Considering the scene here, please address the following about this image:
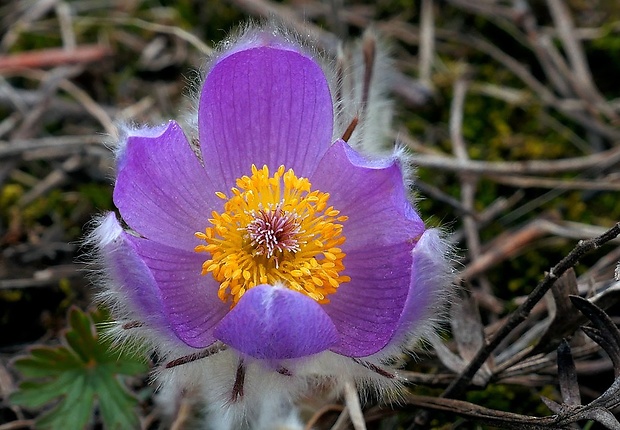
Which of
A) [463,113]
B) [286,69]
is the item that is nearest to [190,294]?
[286,69]

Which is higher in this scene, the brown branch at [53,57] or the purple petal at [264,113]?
the brown branch at [53,57]

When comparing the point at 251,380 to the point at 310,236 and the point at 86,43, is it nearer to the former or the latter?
the point at 310,236

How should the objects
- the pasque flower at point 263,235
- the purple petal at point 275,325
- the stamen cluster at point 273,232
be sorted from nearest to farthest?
the purple petal at point 275,325 → the pasque flower at point 263,235 → the stamen cluster at point 273,232

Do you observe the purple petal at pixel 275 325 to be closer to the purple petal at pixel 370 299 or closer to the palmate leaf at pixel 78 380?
the purple petal at pixel 370 299

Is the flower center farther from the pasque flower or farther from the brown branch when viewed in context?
the brown branch

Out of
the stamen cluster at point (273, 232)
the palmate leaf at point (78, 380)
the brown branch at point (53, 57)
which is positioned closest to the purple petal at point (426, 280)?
the stamen cluster at point (273, 232)

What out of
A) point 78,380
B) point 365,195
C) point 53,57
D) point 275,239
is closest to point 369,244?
point 365,195
